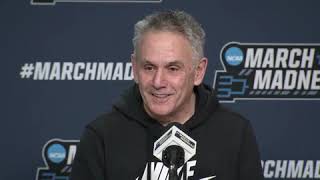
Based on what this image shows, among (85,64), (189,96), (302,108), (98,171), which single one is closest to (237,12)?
(302,108)

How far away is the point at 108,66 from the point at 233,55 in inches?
18.3

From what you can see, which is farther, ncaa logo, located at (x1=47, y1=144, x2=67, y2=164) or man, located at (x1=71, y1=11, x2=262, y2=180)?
ncaa logo, located at (x1=47, y1=144, x2=67, y2=164)

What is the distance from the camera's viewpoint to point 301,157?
2.29m

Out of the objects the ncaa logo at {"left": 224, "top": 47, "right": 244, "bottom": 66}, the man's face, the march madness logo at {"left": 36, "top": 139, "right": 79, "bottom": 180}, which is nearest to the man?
the man's face

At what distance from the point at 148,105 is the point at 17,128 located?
3.27ft

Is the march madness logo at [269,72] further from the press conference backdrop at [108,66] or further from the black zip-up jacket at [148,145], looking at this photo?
the black zip-up jacket at [148,145]

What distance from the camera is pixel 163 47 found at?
51.1 inches

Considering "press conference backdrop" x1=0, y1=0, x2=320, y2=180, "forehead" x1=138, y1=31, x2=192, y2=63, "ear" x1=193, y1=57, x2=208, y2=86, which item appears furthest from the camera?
"press conference backdrop" x1=0, y1=0, x2=320, y2=180

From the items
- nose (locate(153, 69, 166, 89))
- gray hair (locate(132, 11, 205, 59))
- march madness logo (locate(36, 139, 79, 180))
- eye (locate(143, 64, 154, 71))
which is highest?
gray hair (locate(132, 11, 205, 59))

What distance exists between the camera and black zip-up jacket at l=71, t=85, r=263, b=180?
1.43m

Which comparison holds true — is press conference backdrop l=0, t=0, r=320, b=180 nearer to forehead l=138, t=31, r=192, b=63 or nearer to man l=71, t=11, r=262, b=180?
man l=71, t=11, r=262, b=180

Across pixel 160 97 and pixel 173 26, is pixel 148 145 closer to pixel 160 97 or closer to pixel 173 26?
pixel 160 97

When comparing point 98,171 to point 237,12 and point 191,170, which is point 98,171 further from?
point 237,12

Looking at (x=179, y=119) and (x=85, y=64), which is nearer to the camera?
(x=179, y=119)
